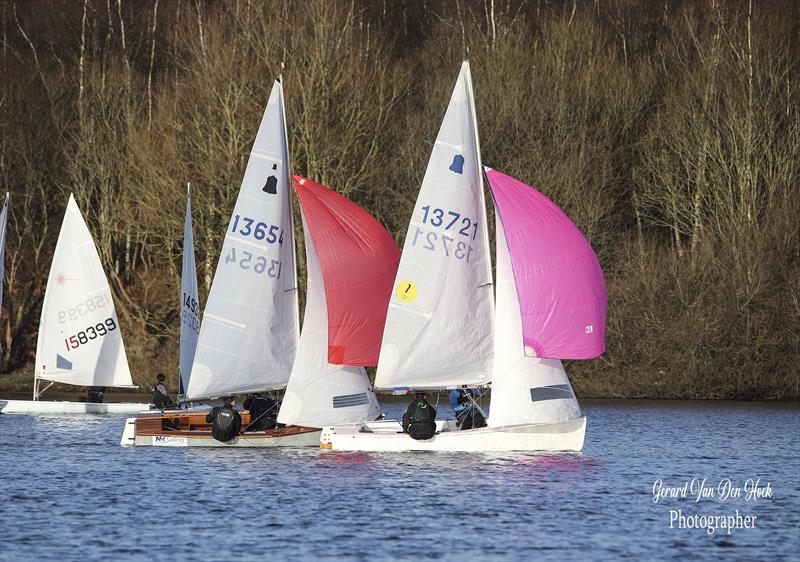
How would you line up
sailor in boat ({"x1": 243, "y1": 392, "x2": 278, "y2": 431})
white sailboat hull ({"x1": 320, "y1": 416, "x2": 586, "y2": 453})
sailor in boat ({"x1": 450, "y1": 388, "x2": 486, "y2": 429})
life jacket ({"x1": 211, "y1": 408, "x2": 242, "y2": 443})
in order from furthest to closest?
sailor in boat ({"x1": 243, "y1": 392, "x2": 278, "y2": 431}) → life jacket ({"x1": 211, "y1": 408, "x2": 242, "y2": 443}) → sailor in boat ({"x1": 450, "y1": 388, "x2": 486, "y2": 429}) → white sailboat hull ({"x1": 320, "y1": 416, "x2": 586, "y2": 453})

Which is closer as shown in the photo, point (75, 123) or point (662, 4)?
point (75, 123)

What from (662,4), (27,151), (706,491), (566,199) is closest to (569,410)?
(706,491)

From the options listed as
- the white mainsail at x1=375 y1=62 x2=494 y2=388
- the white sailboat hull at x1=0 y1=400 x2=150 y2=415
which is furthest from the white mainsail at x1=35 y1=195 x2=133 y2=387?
the white mainsail at x1=375 y1=62 x2=494 y2=388

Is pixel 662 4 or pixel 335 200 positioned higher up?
pixel 662 4

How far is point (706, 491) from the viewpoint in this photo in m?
26.8

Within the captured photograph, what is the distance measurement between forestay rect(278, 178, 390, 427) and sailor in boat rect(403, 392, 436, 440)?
215 centimetres

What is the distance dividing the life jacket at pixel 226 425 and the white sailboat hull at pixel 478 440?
2062 mm

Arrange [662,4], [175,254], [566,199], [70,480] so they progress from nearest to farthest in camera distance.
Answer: [70,480]
[566,199]
[175,254]
[662,4]

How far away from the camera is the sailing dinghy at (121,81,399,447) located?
3195 centimetres

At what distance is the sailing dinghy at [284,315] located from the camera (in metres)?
32.0

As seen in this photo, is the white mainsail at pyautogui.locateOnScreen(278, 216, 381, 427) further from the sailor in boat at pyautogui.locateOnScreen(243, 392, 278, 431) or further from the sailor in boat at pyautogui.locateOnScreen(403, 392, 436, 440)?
the sailor in boat at pyautogui.locateOnScreen(403, 392, 436, 440)

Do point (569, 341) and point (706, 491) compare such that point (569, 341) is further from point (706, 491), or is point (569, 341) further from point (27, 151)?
point (27, 151)

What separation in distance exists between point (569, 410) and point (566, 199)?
22463 millimetres

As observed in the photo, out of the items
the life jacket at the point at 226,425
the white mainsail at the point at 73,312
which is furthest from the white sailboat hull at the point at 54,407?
the life jacket at the point at 226,425
